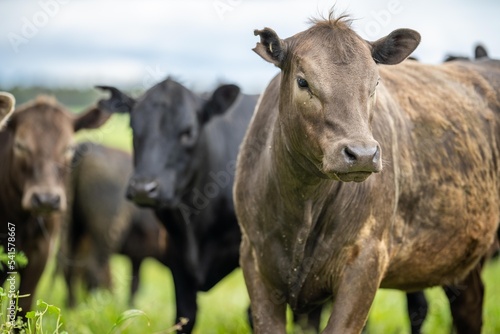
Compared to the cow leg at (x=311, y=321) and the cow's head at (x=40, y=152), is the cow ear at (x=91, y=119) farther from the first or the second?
the cow leg at (x=311, y=321)

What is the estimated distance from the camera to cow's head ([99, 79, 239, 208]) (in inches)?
296

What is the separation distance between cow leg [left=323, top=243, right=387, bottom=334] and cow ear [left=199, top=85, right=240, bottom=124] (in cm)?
327

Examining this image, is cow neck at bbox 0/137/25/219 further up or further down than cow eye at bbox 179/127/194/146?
further down

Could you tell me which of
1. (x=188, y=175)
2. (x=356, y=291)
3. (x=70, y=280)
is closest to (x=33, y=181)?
(x=188, y=175)

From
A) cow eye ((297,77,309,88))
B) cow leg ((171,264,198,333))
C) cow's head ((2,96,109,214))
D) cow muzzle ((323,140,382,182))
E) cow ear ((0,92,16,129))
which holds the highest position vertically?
cow eye ((297,77,309,88))

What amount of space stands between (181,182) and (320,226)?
2747mm

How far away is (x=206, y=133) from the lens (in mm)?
8242

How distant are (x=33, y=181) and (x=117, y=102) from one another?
1.04m

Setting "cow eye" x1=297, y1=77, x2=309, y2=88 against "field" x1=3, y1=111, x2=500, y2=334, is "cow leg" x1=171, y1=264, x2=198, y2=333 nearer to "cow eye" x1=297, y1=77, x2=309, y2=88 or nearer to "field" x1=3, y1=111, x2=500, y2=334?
"field" x1=3, y1=111, x2=500, y2=334

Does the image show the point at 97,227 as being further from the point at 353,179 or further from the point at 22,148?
the point at 353,179

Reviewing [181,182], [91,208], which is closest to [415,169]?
[181,182]

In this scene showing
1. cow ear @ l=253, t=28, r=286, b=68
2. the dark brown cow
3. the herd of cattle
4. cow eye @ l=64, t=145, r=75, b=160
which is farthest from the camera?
the dark brown cow

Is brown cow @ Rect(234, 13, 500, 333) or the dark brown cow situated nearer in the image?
brown cow @ Rect(234, 13, 500, 333)

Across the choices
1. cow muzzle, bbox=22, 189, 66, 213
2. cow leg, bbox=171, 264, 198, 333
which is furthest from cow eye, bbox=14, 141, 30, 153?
cow leg, bbox=171, 264, 198, 333
